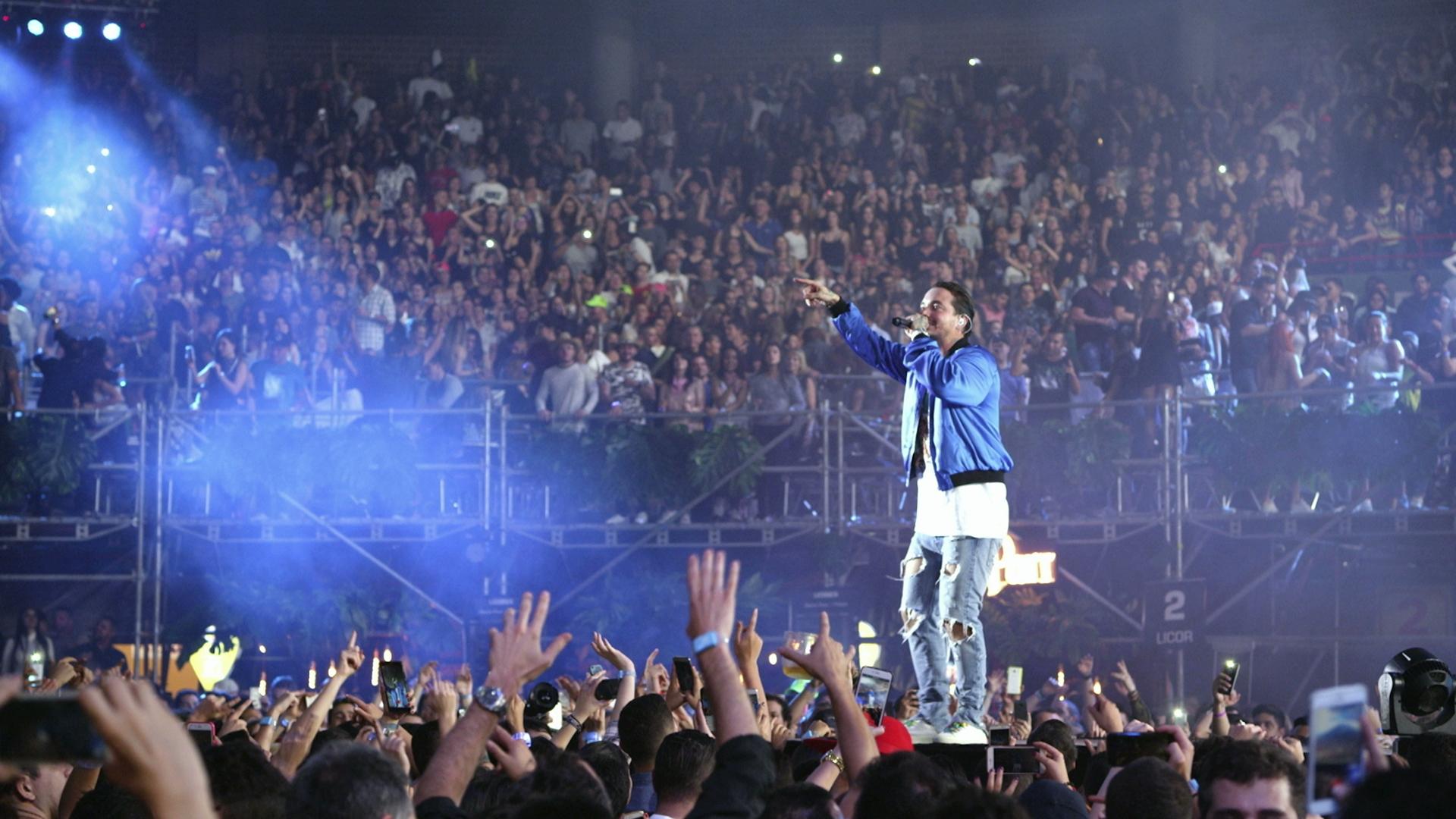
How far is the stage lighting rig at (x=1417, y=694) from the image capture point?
4.68m

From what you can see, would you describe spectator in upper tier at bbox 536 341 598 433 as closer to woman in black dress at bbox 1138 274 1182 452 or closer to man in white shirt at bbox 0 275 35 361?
woman in black dress at bbox 1138 274 1182 452

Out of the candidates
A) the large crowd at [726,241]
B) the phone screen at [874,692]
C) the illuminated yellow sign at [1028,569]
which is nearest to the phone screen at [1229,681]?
the phone screen at [874,692]

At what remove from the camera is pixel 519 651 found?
11.9 feet

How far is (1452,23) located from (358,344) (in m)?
13.2

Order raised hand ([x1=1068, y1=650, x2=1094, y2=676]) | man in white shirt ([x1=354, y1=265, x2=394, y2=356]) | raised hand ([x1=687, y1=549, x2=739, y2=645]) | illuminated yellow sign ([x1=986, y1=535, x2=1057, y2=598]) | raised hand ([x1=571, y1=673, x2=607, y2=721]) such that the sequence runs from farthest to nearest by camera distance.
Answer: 1. man in white shirt ([x1=354, y1=265, x2=394, y2=356])
2. illuminated yellow sign ([x1=986, y1=535, x2=1057, y2=598])
3. raised hand ([x1=1068, y1=650, x2=1094, y2=676])
4. raised hand ([x1=571, y1=673, x2=607, y2=721])
5. raised hand ([x1=687, y1=549, x2=739, y2=645])

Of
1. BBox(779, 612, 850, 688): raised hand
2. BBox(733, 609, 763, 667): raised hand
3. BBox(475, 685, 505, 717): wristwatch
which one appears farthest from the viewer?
BBox(733, 609, 763, 667): raised hand

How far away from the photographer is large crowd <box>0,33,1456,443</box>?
591 inches

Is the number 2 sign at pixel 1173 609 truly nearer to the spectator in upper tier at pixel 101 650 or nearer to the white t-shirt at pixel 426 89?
the spectator in upper tier at pixel 101 650

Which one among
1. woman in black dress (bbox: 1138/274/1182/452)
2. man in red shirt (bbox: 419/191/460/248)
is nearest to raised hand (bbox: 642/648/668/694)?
woman in black dress (bbox: 1138/274/1182/452)

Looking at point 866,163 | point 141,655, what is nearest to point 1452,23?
point 866,163

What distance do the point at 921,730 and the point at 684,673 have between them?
0.99m

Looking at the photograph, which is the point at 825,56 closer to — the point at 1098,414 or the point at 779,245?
the point at 779,245

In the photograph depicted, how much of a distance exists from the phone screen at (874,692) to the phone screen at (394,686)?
1.46m

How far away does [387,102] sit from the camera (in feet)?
73.1
